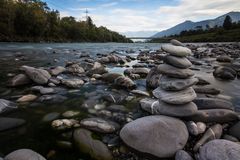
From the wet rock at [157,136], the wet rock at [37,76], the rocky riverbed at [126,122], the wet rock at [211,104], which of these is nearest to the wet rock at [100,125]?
the rocky riverbed at [126,122]

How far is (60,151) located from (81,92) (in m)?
4.07

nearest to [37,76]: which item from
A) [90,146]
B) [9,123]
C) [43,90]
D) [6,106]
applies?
[43,90]

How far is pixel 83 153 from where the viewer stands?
4121 millimetres

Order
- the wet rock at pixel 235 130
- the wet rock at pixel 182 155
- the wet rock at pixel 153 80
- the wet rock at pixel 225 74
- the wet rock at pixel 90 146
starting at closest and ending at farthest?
the wet rock at pixel 182 155
the wet rock at pixel 90 146
the wet rock at pixel 235 130
the wet rock at pixel 153 80
the wet rock at pixel 225 74

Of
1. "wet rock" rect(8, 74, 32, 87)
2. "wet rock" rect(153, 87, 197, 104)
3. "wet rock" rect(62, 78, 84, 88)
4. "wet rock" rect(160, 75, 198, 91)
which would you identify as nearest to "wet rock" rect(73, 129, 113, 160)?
"wet rock" rect(153, 87, 197, 104)

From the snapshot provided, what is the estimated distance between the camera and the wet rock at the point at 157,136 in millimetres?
4066

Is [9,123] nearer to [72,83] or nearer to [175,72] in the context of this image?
[72,83]

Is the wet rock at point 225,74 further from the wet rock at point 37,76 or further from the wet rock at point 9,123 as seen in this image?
the wet rock at point 9,123

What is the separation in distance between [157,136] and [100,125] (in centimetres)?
141

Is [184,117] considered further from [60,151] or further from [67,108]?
[67,108]

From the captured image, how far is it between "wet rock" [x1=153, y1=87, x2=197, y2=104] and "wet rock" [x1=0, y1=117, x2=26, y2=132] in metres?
3.51

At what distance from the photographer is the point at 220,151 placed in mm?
3627

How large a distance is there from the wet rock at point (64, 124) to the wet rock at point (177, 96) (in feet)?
7.28

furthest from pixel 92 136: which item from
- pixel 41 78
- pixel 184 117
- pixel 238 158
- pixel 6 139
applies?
pixel 41 78
